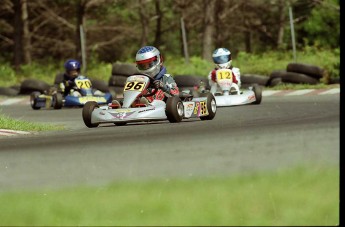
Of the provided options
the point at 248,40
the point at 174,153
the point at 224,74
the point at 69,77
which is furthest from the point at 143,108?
the point at 248,40

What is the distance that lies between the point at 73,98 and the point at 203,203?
9.85 metres

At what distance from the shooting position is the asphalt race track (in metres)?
2.50

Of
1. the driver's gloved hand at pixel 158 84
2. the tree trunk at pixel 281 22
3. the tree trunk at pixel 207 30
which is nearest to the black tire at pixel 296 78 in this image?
the tree trunk at pixel 207 30

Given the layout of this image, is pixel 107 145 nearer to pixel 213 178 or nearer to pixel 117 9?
pixel 213 178

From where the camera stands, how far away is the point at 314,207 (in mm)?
2084

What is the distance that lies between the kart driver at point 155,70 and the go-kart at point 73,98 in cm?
462

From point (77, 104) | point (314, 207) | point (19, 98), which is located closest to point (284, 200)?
point (314, 207)

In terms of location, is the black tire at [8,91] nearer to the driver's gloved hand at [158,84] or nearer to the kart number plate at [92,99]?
the kart number plate at [92,99]

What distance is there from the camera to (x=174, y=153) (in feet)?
12.3

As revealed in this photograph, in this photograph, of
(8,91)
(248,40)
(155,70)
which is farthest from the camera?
(248,40)

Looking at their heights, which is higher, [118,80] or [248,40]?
[118,80]

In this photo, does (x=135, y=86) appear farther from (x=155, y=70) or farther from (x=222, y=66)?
(x=222, y=66)

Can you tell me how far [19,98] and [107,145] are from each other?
35.0ft

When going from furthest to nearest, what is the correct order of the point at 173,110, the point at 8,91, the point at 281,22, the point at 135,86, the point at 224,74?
the point at 281,22
the point at 8,91
the point at 224,74
the point at 135,86
the point at 173,110
